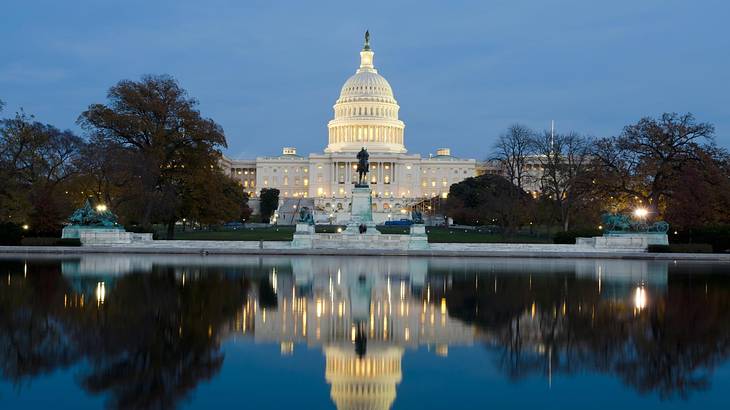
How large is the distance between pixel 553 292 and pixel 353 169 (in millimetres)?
121094

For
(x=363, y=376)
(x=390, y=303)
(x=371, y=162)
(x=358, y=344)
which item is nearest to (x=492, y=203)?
(x=390, y=303)

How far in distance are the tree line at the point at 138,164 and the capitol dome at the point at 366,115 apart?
94926 mm

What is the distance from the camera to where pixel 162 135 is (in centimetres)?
4825

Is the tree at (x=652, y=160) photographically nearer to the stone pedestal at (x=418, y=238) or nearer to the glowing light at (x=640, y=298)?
the stone pedestal at (x=418, y=238)

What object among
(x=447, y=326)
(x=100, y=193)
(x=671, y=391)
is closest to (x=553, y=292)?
(x=447, y=326)

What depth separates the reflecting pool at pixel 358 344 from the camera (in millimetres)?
10164

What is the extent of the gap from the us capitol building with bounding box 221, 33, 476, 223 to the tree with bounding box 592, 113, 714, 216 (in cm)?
8741

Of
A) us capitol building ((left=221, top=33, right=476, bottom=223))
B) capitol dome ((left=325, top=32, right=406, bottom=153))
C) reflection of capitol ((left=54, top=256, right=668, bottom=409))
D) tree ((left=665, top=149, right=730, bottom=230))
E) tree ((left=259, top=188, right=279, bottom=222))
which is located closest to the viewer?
reflection of capitol ((left=54, top=256, right=668, bottom=409))

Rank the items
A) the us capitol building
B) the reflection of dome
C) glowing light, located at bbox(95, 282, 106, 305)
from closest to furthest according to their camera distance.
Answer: the reflection of dome
glowing light, located at bbox(95, 282, 106, 305)
the us capitol building

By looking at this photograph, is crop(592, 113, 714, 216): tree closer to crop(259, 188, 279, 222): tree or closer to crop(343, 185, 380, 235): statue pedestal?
crop(343, 185, 380, 235): statue pedestal

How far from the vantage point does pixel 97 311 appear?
52.9ft

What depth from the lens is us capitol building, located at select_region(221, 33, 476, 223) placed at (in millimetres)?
142500

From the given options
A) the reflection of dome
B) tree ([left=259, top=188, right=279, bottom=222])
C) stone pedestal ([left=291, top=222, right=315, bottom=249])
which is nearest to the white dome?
tree ([left=259, top=188, right=279, bottom=222])

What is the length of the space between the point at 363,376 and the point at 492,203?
52539 mm
